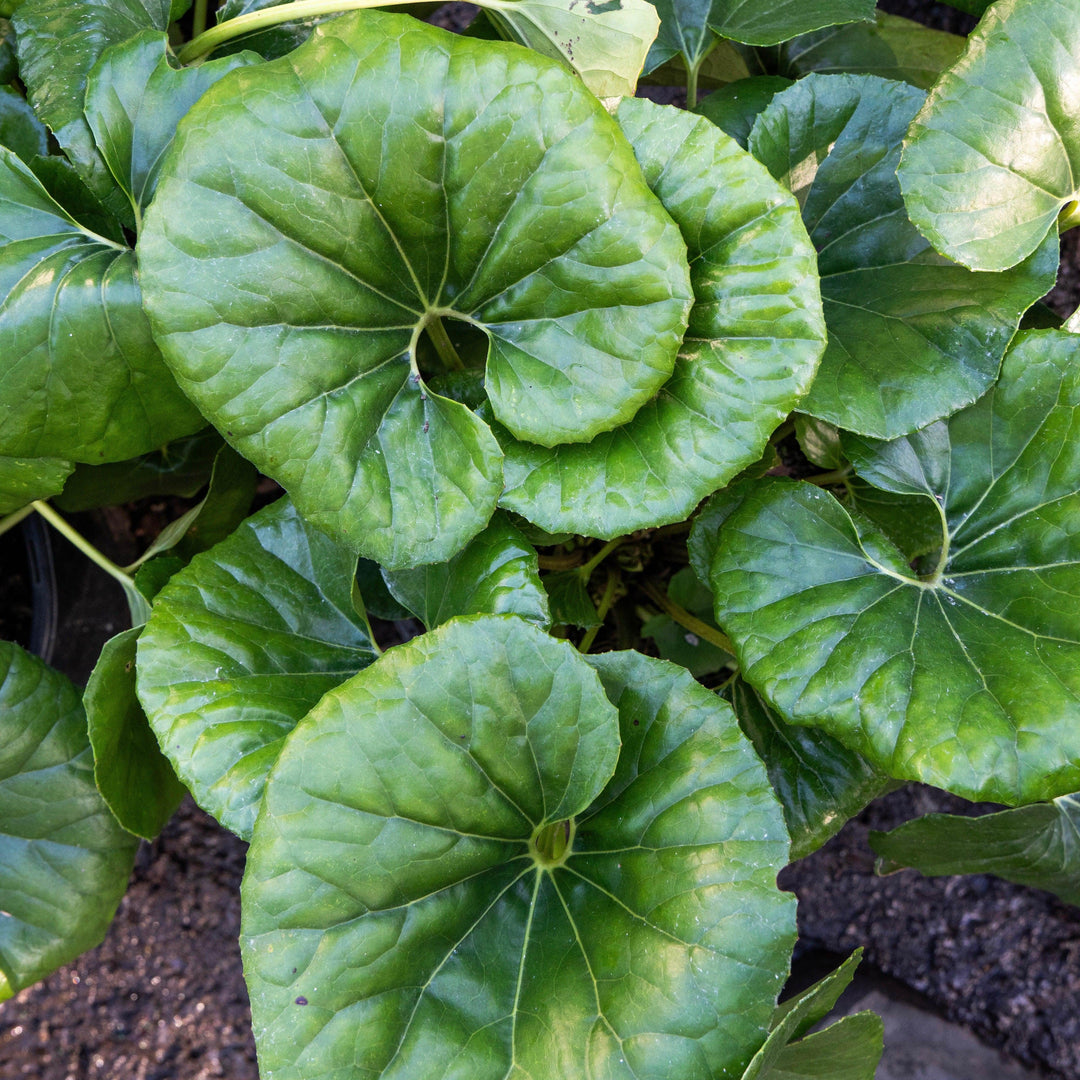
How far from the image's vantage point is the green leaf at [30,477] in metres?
0.86

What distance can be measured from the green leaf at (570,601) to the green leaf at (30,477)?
465 mm

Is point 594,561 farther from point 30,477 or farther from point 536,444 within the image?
point 30,477

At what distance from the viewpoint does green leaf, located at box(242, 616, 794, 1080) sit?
27.7 inches

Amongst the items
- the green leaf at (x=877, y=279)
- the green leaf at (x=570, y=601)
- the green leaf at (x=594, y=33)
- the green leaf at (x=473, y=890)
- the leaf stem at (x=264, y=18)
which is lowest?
the green leaf at (x=570, y=601)

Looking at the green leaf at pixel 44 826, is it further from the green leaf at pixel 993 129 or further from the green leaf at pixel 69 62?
the green leaf at pixel 993 129

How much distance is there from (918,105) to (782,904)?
68 cm

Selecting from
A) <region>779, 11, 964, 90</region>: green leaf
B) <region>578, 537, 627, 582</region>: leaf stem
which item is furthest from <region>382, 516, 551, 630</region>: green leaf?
<region>779, 11, 964, 90</region>: green leaf

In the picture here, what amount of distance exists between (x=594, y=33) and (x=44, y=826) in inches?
37.5

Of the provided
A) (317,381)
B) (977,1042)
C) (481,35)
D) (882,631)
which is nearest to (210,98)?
(317,381)

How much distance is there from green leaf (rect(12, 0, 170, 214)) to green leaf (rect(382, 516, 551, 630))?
43 cm

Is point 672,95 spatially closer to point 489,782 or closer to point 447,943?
point 489,782

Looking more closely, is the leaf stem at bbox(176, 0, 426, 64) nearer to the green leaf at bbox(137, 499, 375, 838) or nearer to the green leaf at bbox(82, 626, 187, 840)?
the green leaf at bbox(137, 499, 375, 838)

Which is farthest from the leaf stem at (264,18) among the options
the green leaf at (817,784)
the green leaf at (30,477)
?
the green leaf at (817,784)

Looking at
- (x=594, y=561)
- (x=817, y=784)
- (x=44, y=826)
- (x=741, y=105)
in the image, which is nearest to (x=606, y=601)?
(x=594, y=561)
